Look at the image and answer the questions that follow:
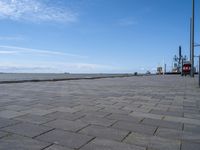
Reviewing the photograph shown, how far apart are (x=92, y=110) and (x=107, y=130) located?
179 cm

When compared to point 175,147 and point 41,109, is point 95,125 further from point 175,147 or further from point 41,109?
point 41,109

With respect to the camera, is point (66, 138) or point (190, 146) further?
point (66, 138)

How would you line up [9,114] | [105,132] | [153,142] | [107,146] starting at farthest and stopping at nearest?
[9,114] < [105,132] < [153,142] < [107,146]

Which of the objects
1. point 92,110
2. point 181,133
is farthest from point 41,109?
point 181,133

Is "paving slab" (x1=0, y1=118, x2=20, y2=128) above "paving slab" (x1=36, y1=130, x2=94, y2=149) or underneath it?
above

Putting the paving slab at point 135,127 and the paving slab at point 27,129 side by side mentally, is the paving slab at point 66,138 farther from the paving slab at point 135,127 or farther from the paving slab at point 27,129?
the paving slab at point 135,127

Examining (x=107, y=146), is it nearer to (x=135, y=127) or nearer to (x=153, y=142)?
(x=153, y=142)

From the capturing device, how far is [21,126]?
13.5ft

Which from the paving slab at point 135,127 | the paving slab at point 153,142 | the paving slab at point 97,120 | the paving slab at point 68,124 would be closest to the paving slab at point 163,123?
the paving slab at point 135,127

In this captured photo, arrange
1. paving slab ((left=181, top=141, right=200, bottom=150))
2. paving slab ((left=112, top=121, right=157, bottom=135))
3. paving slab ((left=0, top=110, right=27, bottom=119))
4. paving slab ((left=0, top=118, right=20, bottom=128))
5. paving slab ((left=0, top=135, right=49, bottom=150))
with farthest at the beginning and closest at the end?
paving slab ((left=0, top=110, right=27, bottom=119)) → paving slab ((left=0, top=118, right=20, bottom=128)) → paving slab ((left=112, top=121, right=157, bottom=135)) → paving slab ((left=181, top=141, right=200, bottom=150)) → paving slab ((left=0, top=135, right=49, bottom=150))

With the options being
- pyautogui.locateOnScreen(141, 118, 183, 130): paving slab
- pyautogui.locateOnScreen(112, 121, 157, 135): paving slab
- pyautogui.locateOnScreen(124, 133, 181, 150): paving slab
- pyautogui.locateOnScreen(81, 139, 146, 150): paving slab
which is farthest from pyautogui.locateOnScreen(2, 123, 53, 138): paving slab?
pyautogui.locateOnScreen(141, 118, 183, 130): paving slab

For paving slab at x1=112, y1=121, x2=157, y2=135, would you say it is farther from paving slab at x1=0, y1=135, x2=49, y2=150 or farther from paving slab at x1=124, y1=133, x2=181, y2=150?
paving slab at x1=0, y1=135, x2=49, y2=150

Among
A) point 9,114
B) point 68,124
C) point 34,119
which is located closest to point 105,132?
point 68,124

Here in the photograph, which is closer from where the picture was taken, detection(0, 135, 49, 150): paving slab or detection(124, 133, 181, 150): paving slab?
detection(0, 135, 49, 150): paving slab
